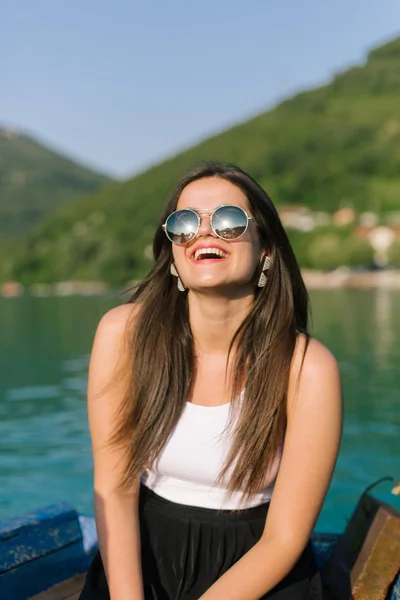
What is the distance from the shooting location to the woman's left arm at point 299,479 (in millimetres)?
1941

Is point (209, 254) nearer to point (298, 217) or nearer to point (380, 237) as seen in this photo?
point (380, 237)

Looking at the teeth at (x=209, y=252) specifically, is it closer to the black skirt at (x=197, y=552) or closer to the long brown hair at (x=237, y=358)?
the long brown hair at (x=237, y=358)

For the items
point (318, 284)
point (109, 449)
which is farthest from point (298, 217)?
point (109, 449)

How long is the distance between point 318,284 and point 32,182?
8479 cm

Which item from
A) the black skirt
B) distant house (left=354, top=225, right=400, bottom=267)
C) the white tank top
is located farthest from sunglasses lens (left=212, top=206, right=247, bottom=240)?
distant house (left=354, top=225, right=400, bottom=267)

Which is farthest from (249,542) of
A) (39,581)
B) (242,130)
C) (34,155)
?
(34,155)

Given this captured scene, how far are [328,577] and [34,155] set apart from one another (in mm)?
147862

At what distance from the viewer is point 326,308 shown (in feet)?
84.3

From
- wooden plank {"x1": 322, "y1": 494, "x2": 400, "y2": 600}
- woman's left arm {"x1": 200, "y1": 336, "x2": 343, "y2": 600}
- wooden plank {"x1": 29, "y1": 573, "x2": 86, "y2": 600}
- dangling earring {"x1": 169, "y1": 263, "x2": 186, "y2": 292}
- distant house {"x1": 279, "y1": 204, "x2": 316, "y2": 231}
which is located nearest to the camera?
woman's left arm {"x1": 200, "y1": 336, "x2": 343, "y2": 600}

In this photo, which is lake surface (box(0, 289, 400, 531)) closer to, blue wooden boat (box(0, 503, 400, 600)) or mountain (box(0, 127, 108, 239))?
blue wooden boat (box(0, 503, 400, 600))

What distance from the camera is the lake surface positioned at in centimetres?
619

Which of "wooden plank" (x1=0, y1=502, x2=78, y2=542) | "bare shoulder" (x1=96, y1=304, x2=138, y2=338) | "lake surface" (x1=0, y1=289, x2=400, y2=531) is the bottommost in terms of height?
"lake surface" (x1=0, y1=289, x2=400, y2=531)

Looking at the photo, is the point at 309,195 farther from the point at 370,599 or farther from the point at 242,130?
the point at 370,599

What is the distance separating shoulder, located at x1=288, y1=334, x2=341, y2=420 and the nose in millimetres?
374
